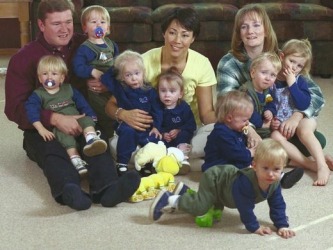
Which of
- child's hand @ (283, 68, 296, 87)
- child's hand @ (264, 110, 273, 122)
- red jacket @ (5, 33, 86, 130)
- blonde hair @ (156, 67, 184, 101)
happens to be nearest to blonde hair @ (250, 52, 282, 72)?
child's hand @ (283, 68, 296, 87)

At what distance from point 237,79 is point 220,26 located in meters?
1.83

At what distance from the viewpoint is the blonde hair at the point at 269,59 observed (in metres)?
2.79

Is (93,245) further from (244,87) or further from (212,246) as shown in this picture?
(244,87)

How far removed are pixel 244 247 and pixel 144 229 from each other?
38cm

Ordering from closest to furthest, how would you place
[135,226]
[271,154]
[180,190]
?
[271,154] < [135,226] < [180,190]

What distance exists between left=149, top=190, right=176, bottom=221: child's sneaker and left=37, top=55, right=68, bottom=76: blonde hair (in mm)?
822

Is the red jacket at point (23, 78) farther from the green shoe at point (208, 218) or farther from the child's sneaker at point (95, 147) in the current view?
the green shoe at point (208, 218)

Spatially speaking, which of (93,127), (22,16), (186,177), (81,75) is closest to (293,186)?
(186,177)

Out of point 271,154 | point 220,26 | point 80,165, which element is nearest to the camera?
point 271,154

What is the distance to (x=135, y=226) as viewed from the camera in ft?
7.55

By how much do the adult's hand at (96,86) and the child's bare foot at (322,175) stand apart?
1097 mm

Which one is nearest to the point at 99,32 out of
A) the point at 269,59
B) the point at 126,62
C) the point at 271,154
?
the point at 126,62

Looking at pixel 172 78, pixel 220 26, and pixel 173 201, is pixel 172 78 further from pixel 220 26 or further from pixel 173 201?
pixel 220 26

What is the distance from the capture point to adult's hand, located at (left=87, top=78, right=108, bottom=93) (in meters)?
3.05
